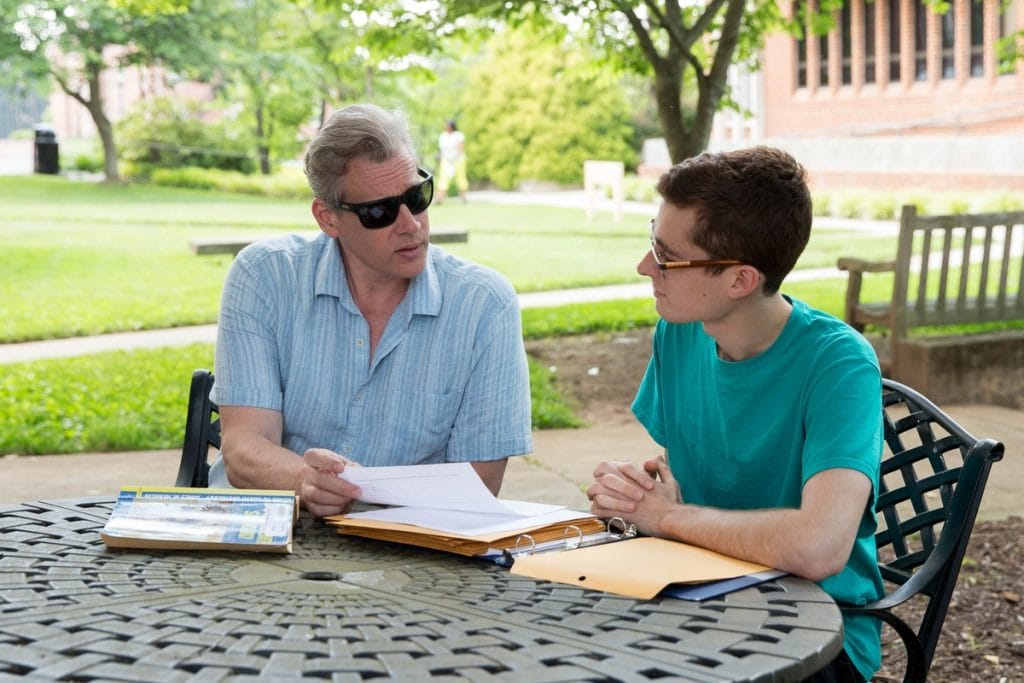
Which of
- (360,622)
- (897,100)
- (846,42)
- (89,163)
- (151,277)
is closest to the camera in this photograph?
(360,622)

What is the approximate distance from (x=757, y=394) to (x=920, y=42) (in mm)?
31737

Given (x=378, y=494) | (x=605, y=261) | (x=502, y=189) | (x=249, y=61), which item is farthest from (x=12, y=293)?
(x=502, y=189)

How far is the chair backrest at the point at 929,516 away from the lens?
8.32 ft

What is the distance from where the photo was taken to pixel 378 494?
2721 mm

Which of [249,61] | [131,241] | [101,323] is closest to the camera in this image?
[101,323]

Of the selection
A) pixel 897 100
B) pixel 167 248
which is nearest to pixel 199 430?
pixel 167 248

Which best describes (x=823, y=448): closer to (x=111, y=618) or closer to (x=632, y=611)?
(x=632, y=611)

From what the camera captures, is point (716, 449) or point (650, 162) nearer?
point (716, 449)

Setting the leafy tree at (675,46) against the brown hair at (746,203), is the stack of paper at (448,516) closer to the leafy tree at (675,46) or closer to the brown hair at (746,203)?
the brown hair at (746,203)

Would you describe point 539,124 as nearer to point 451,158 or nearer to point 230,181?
point 451,158

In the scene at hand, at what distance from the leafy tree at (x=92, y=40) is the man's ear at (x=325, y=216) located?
30907mm

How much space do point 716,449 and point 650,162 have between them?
3316cm

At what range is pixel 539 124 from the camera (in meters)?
38.1

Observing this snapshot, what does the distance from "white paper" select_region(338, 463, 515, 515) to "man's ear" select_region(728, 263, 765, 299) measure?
631 mm
